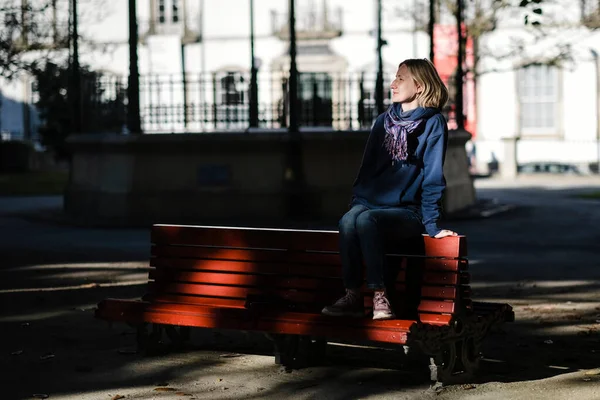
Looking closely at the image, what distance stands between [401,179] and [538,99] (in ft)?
107

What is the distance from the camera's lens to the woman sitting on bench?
19.0 ft

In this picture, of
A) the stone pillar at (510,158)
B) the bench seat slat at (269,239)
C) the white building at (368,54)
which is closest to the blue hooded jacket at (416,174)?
the bench seat slat at (269,239)

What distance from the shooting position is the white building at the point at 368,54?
36.1 metres

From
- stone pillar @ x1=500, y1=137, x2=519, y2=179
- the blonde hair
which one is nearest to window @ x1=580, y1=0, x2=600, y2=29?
stone pillar @ x1=500, y1=137, x2=519, y2=179

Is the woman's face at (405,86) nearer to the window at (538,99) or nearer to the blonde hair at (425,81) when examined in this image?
the blonde hair at (425,81)

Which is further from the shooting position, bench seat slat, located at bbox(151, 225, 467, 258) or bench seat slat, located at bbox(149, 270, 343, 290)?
bench seat slat, located at bbox(149, 270, 343, 290)

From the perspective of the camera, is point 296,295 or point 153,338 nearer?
point 296,295

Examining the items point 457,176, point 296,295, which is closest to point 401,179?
point 296,295

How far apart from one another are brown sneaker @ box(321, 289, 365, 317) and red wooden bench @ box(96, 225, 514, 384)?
0.05 metres

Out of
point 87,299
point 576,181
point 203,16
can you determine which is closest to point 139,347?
point 87,299

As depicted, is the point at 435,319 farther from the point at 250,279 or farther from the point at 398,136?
the point at 250,279

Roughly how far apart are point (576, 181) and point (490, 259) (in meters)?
19.4

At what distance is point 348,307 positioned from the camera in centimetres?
586

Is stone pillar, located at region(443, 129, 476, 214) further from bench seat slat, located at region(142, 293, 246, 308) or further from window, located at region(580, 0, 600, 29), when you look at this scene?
window, located at region(580, 0, 600, 29)
